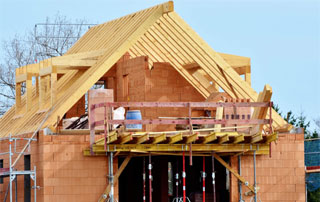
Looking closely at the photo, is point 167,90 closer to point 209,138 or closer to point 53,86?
point 53,86

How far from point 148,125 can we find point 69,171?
11.9 feet

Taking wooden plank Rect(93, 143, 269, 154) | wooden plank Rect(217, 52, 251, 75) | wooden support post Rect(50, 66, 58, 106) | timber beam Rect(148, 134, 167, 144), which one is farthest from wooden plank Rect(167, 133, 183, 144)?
wooden plank Rect(217, 52, 251, 75)

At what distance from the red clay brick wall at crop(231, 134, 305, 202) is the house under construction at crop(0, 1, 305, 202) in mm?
27

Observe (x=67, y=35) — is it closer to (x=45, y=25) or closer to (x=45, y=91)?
(x=45, y=25)

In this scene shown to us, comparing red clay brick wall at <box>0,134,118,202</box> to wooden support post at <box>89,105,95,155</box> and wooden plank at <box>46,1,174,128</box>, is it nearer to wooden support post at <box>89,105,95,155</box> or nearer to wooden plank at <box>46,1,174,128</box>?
wooden support post at <box>89,105,95,155</box>

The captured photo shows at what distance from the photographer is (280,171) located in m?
27.4

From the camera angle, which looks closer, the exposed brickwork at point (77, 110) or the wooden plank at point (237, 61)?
Result: the wooden plank at point (237, 61)

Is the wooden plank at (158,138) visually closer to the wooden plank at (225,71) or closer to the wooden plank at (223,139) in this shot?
the wooden plank at (223,139)

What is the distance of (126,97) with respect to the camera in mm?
31000

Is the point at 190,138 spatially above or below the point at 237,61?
below

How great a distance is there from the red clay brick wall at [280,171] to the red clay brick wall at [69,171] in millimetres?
3768

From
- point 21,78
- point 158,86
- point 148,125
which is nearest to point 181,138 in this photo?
point 148,125

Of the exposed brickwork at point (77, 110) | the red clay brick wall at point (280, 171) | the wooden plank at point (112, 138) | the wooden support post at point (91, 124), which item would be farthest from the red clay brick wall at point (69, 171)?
the exposed brickwork at point (77, 110)

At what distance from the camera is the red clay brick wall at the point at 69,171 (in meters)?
26.4
